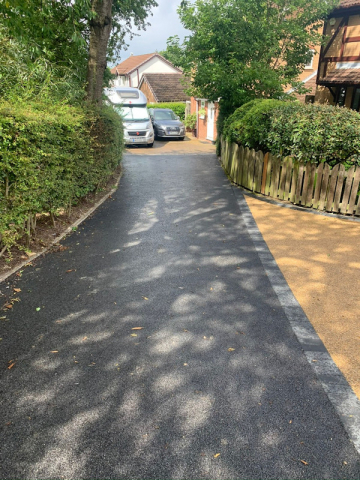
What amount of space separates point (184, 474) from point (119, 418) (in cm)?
69

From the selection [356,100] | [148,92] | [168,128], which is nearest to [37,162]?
[356,100]

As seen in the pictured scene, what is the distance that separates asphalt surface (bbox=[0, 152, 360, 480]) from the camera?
8.52ft

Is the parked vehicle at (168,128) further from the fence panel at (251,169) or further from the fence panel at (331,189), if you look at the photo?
the fence panel at (331,189)

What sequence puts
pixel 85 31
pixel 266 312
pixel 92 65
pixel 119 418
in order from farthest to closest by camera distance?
pixel 85 31 → pixel 92 65 → pixel 266 312 → pixel 119 418

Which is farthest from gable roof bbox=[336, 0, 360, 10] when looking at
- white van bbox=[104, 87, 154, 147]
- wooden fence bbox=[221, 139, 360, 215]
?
white van bbox=[104, 87, 154, 147]

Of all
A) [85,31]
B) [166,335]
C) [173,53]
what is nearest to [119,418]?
[166,335]

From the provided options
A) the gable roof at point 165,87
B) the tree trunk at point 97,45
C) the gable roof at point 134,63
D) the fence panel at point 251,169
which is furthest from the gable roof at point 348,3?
the gable roof at point 134,63

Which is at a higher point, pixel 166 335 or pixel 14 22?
pixel 14 22

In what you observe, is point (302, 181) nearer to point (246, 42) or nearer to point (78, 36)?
point (78, 36)

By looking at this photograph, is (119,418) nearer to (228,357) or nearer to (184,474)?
(184,474)

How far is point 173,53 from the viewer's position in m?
16.5

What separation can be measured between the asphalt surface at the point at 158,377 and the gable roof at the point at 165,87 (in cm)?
3652

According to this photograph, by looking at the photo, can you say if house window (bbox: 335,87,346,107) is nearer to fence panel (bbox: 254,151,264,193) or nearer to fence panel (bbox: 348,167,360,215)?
fence panel (bbox: 254,151,264,193)

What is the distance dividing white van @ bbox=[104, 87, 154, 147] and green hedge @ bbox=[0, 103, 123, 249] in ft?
41.2
